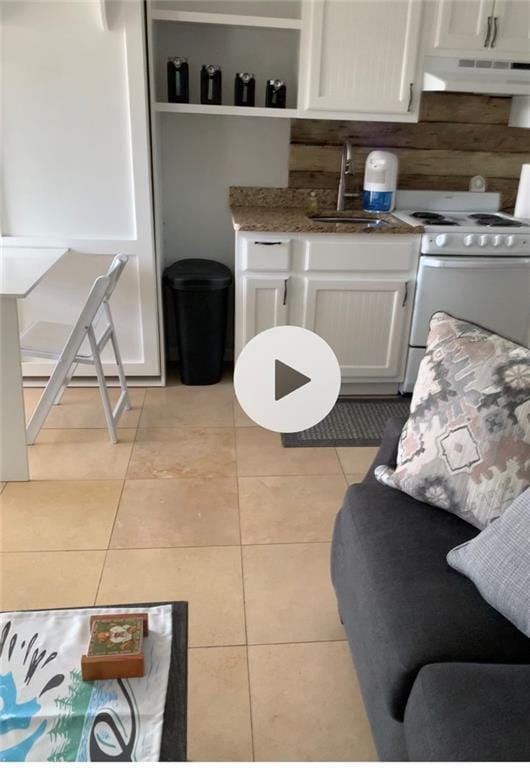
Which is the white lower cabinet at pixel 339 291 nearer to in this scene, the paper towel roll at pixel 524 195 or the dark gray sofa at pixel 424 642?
the paper towel roll at pixel 524 195

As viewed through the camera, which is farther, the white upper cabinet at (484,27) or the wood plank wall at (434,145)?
the wood plank wall at (434,145)

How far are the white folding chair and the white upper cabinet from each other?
1.88m

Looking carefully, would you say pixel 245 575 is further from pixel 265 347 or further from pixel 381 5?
pixel 381 5

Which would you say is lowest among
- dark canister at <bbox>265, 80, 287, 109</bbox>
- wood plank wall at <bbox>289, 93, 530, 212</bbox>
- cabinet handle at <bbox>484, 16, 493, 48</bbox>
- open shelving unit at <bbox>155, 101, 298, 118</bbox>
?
wood plank wall at <bbox>289, 93, 530, 212</bbox>

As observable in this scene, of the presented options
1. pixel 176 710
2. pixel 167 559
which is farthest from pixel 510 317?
pixel 176 710

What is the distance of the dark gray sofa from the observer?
105 cm

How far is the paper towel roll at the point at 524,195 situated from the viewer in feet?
11.1

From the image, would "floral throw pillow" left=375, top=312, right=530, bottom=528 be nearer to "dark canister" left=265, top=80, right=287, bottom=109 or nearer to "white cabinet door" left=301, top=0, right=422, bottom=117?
"white cabinet door" left=301, top=0, right=422, bottom=117

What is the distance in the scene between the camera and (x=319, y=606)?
1.91 meters

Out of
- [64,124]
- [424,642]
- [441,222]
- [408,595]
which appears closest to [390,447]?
[408,595]

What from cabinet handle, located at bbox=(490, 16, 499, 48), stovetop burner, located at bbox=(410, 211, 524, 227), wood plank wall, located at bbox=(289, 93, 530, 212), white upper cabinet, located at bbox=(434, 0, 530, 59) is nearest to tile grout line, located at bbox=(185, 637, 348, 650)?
stovetop burner, located at bbox=(410, 211, 524, 227)

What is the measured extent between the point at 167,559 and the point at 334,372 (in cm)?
116
